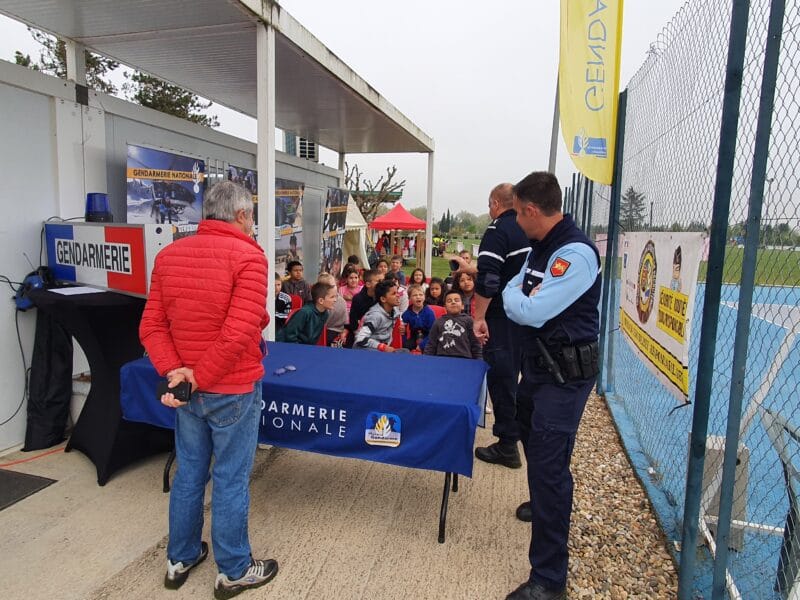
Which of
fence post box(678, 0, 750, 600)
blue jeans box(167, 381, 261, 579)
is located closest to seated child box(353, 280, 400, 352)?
blue jeans box(167, 381, 261, 579)

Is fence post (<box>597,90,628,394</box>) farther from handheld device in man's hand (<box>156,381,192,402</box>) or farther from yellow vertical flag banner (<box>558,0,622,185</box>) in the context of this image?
handheld device in man's hand (<box>156,381,192,402</box>)

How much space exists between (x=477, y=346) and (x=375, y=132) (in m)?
4.87

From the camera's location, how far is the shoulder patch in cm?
215

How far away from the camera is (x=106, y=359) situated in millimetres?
3332

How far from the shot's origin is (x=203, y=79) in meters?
5.66

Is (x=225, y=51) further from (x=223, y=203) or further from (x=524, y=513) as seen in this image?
(x=524, y=513)

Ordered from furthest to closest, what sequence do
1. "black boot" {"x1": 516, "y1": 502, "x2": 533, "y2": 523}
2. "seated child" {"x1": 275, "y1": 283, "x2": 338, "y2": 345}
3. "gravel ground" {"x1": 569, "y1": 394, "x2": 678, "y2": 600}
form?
"seated child" {"x1": 275, "y1": 283, "x2": 338, "y2": 345}, "black boot" {"x1": 516, "y1": 502, "x2": 533, "y2": 523}, "gravel ground" {"x1": 569, "y1": 394, "x2": 678, "y2": 600}

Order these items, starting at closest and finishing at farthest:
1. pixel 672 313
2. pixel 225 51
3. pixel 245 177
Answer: pixel 672 313 → pixel 225 51 → pixel 245 177

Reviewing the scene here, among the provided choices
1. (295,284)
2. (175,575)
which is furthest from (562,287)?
(295,284)

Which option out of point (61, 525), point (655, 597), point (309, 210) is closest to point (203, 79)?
point (309, 210)

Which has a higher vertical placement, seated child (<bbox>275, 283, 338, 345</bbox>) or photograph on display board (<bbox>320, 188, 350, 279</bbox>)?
photograph on display board (<bbox>320, 188, 350, 279</bbox>)

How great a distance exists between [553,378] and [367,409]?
0.94 m

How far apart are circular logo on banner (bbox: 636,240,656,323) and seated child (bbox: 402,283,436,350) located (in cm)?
261

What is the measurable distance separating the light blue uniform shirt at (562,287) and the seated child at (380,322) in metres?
2.51
